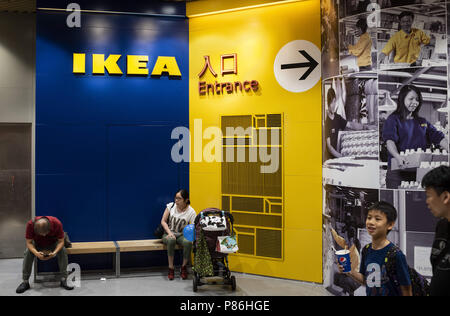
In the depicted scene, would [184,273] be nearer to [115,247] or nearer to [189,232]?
[189,232]

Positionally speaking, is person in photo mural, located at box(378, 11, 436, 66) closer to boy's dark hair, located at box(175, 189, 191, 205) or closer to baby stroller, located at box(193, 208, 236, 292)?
baby stroller, located at box(193, 208, 236, 292)

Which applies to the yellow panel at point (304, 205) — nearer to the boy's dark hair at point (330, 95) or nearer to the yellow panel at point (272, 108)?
the yellow panel at point (272, 108)

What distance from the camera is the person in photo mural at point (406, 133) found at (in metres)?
4.81

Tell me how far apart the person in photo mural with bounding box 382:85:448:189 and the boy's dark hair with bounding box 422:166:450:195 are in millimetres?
2527

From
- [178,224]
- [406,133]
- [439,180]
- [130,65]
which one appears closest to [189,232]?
[178,224]

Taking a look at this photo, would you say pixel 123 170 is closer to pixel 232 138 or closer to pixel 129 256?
pixel 129 256

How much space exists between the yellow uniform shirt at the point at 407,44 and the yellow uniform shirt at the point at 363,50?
24 cm

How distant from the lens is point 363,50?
5.35m

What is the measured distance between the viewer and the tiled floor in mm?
5902

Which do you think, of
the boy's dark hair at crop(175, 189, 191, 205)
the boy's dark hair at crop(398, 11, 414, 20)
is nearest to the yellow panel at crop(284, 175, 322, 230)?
the boy's dark hair at crop(175, 189, 191, 205)

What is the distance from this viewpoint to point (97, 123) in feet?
22.8

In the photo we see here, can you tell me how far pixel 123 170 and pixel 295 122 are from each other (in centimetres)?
277

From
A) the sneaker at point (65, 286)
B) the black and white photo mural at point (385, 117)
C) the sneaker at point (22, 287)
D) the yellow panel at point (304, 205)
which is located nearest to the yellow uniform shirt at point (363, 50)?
the black and white photo mural at point (385, 117)

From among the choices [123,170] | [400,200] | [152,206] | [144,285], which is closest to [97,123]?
[123,170]
